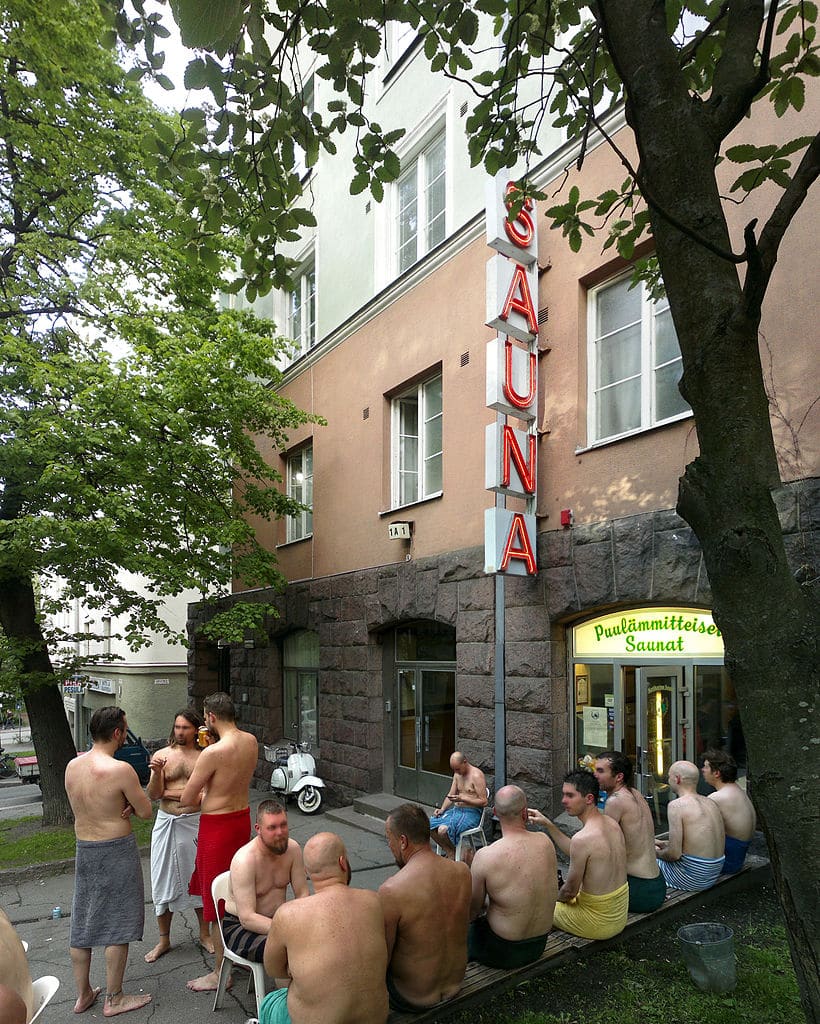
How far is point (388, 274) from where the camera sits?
11.5 meters

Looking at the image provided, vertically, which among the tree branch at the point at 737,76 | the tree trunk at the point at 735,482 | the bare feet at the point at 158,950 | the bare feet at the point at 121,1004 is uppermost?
the tree branch at the point at 737,76

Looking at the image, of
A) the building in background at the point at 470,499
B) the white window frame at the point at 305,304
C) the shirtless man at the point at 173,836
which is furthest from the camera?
the white window frame at the point at 305,304

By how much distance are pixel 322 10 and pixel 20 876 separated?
8735mm

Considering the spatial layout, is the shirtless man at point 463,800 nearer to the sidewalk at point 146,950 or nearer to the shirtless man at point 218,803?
the sidewalk at point 146,950

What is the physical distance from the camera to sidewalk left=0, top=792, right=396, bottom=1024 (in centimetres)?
482

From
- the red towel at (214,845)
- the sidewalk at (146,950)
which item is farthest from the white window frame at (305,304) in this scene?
the red towel at (214,845)

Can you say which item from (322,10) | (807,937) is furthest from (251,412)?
(807,937)

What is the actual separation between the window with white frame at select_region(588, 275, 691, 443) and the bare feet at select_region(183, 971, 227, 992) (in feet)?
17.9

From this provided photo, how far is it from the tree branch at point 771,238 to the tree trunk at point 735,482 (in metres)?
0.06

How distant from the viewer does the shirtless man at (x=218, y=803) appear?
5.31m

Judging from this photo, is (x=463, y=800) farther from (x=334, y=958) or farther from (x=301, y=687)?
(x=301, y=687)

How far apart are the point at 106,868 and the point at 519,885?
2623 mm

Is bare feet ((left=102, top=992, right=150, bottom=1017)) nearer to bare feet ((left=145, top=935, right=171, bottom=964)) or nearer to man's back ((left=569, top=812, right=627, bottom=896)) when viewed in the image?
bare feet ((left=145, top=935, right=171, bottom=964))

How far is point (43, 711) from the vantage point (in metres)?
11.0
